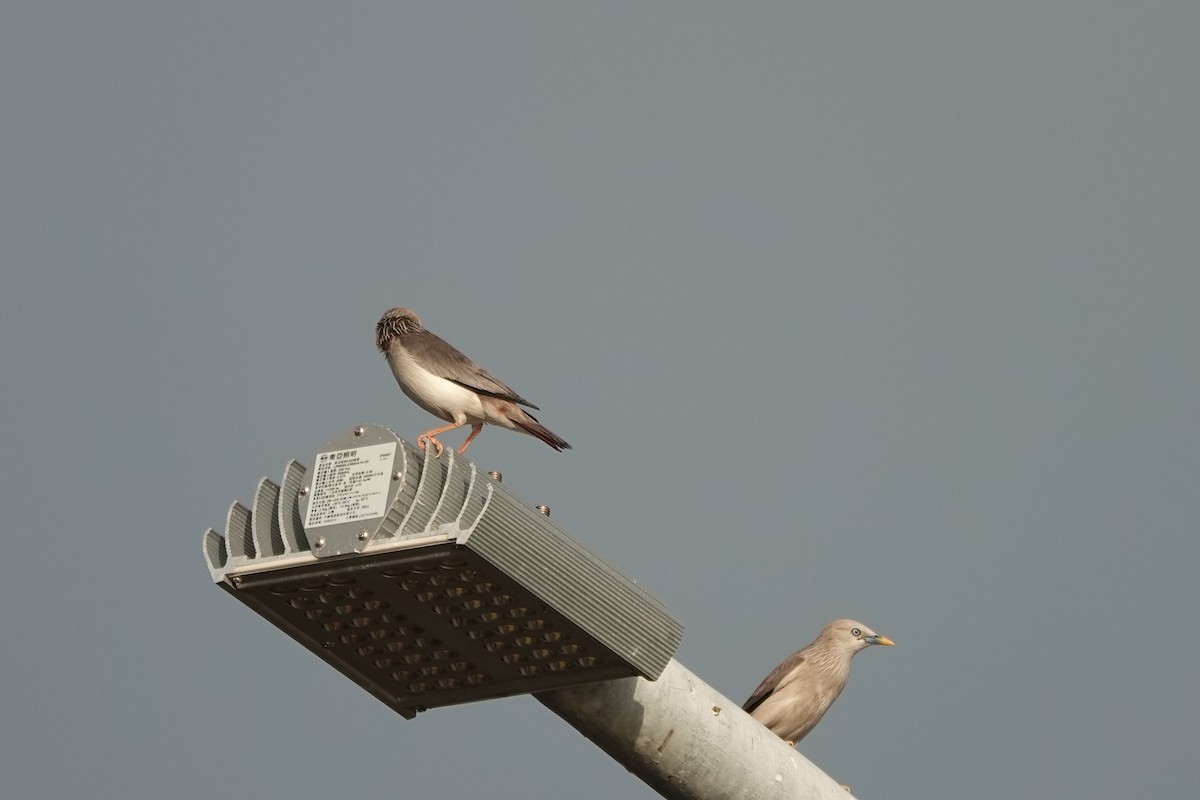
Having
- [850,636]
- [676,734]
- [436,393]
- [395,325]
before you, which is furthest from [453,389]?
[850,636]

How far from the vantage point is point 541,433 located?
1490cm

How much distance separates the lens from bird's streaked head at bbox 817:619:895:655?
17875 millimetres

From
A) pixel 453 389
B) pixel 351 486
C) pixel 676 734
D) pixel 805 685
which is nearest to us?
pixel 351 486

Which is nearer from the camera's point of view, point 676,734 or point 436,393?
point 676,734

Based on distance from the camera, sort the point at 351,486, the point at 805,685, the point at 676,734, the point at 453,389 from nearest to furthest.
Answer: the point at 351,486 < the point at 676,734 < the point at 453,389 < the point at 805,685

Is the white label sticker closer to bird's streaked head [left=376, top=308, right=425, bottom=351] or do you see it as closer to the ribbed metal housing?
the ribbed metal housing

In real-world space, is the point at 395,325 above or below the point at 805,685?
above

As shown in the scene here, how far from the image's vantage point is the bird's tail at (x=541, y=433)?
14.9 metres

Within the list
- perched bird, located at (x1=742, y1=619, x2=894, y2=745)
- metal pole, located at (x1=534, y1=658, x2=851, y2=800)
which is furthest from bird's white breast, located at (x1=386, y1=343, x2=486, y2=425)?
perched bird, located at (x1=742, y1=619, x2=894, y2=745)

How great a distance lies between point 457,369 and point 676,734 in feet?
13.7

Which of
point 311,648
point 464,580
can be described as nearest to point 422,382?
point 311,648

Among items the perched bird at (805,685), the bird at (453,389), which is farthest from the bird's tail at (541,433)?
the perched bird at (805,685)

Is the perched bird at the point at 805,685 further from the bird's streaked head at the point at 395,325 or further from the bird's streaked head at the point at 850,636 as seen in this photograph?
→ the bird's streaked head at the point at 395,325

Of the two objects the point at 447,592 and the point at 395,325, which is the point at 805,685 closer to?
the point at 395,325
